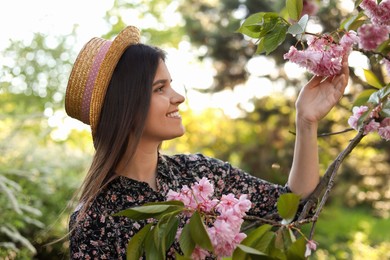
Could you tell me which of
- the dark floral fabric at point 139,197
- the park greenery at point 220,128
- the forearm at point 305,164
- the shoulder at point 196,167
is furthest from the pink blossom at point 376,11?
the park greenery at point 220,128

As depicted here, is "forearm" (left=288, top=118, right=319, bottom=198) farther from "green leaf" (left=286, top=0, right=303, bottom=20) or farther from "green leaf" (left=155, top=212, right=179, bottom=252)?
"green leaf" (left=155, top=212, right=179, bottom=252)

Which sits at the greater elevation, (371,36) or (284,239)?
(371,36)

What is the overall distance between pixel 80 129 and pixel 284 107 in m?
2.77

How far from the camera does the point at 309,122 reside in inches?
65.4

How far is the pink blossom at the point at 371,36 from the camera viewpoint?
1.48 m

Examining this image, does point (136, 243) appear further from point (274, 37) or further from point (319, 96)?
point (319, 96)

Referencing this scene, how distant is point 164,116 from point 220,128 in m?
7.68

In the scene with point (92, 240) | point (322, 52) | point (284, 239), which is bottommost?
point (92, 240)

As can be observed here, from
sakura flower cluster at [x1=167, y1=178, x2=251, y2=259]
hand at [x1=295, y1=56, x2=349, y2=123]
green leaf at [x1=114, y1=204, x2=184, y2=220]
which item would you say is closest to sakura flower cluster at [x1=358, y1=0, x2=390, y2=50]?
hand at [x1=295, y1=56, x2=349, y2=123]

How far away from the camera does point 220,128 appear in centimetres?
Result: 946

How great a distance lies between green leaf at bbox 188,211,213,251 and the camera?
1.11 m

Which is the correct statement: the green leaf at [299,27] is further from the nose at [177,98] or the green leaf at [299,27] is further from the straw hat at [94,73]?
the straw hat at [94,73]

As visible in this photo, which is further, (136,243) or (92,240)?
(92,240)

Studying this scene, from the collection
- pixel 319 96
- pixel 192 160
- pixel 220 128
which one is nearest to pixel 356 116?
pixel 319 96
